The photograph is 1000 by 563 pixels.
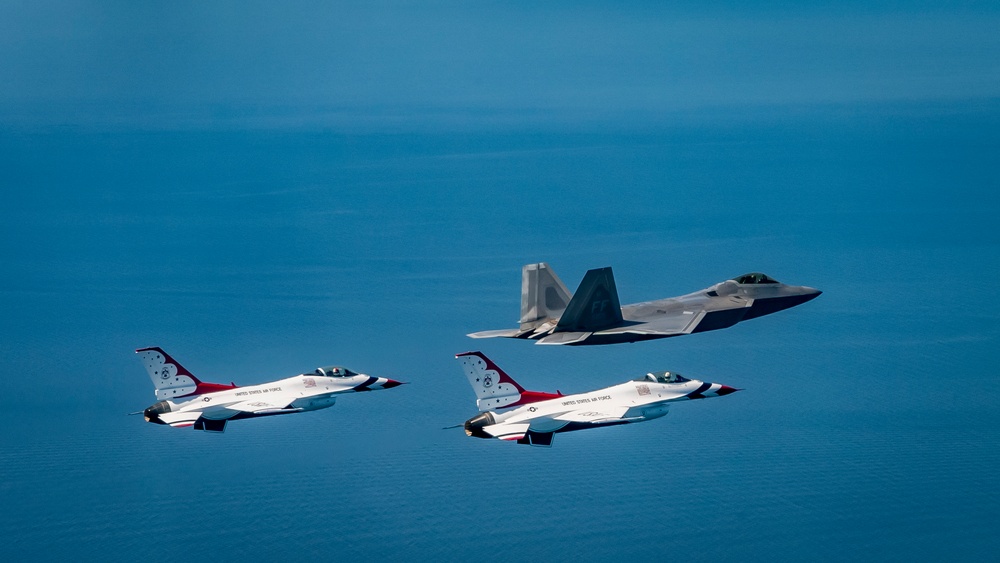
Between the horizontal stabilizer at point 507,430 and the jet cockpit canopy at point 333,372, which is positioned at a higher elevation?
the jet cockpit canopy at point 333,372

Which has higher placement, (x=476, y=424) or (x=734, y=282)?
(x=734, y=282)

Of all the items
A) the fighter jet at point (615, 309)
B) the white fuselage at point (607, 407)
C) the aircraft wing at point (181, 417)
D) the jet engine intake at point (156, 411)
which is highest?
the fighter jet at point (615, 309)

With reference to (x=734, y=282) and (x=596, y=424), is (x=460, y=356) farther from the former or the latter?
(x=734, y=282)

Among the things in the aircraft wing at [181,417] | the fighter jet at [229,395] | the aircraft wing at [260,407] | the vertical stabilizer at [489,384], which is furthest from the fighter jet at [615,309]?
the aircraft wing at [181,417]

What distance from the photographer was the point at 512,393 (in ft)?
208

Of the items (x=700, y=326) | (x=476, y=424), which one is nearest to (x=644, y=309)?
(x=700, y=326)

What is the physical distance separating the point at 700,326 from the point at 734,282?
14.6 feet

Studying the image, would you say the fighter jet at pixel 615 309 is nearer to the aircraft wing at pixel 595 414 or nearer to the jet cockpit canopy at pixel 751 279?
the jet cockpit canopy at pixel 751 279

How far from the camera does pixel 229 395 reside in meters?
65.4

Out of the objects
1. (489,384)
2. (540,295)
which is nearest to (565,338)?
(540,295)

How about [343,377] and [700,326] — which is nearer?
[343,377]

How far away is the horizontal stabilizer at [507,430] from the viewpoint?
61.7 m

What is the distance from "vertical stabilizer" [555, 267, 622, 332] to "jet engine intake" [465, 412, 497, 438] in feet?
27.1

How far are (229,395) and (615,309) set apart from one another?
61.1 ft
